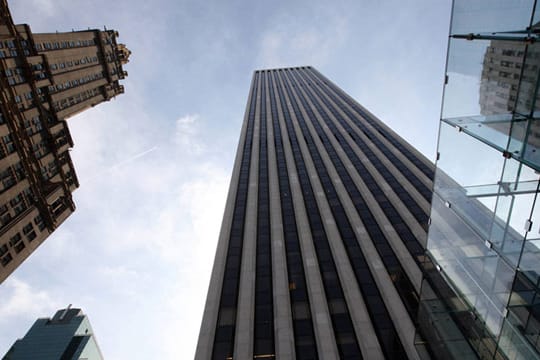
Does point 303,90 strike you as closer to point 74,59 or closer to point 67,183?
point 74,59

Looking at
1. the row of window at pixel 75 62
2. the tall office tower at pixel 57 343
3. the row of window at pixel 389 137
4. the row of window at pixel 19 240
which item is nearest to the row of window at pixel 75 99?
the row of window at pixel 75 62

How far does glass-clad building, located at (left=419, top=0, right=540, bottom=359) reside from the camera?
7.92m

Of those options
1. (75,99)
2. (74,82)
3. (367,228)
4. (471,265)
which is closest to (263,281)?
(367,228)

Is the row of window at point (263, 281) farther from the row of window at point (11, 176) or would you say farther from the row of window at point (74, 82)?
the row of window at point (74, 82)

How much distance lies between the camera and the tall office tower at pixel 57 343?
380 feet

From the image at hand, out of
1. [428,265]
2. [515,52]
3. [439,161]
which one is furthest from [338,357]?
[515,52]

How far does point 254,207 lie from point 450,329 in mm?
34574

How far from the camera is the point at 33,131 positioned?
185 ft

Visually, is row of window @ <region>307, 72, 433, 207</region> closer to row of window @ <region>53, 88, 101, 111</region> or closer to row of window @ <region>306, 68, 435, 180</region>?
row of window @ <region>306, 68, 435, 180</region>

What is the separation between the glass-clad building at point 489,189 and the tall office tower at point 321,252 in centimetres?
477

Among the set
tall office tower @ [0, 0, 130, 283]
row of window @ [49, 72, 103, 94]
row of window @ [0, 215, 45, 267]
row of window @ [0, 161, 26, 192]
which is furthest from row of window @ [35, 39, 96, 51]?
row of window @ [0, 215, 45, 267]

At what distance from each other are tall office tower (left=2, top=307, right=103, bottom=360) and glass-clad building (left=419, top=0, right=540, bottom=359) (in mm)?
144823

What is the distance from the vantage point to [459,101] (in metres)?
10.9

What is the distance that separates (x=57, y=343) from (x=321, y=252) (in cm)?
13452
